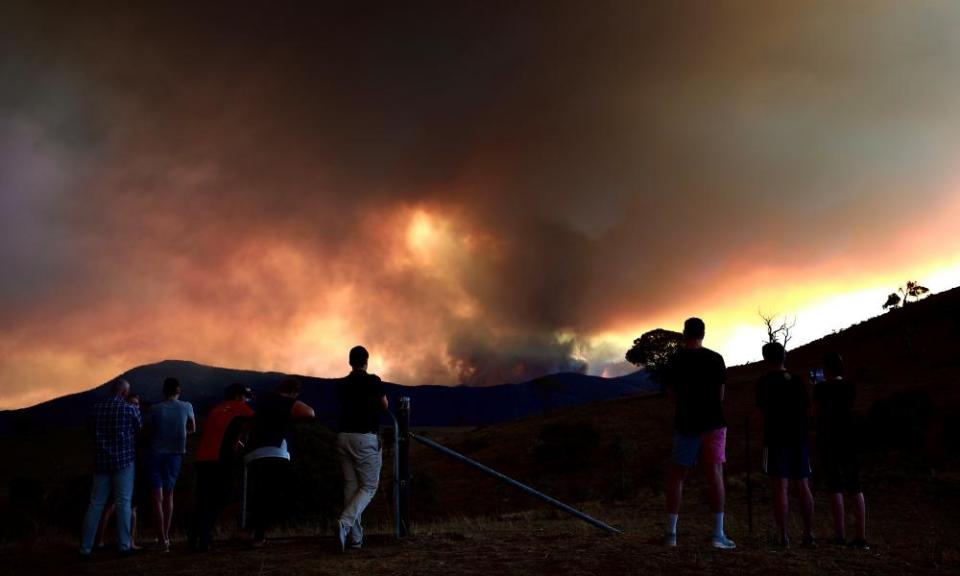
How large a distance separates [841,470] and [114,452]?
9955mm

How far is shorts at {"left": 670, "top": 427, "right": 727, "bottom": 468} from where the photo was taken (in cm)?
832

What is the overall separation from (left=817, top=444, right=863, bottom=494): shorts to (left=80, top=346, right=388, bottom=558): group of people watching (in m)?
5.97

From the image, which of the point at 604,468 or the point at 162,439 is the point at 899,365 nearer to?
the point at 604,468

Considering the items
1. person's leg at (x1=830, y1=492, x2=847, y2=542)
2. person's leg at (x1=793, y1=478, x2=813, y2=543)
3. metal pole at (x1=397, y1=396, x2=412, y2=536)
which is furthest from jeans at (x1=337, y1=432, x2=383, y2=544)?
person's leg at (x1=830, y1=492, x2=847, y2=542)

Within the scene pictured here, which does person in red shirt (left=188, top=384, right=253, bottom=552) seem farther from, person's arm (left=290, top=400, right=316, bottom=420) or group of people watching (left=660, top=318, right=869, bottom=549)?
group of people watching (left=660, top=318, right=869, bottom=549)

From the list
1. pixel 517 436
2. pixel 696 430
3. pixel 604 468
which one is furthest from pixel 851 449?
pixel 517 436

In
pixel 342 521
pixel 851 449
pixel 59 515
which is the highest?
pixel 851 449

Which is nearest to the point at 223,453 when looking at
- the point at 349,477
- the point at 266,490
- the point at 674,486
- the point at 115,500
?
the point at 266,490

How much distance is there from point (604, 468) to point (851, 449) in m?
28.7

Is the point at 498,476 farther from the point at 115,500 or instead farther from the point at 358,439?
the point at 115,500

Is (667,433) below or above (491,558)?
above

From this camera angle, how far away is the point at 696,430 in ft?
27.4

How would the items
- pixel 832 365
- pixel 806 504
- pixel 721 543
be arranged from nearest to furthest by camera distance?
1. pixel 721 543
2. pixel 806 504
3. pixel 832 365

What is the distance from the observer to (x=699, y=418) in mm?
8359
